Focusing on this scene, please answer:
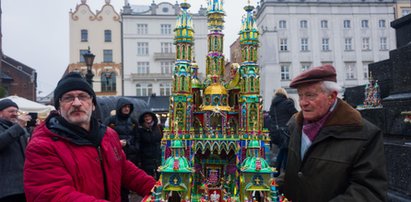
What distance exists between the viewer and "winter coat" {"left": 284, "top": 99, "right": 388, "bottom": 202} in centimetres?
209

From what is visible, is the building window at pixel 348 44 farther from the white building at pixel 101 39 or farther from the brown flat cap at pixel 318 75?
the brown flat cap at pixel 318 75

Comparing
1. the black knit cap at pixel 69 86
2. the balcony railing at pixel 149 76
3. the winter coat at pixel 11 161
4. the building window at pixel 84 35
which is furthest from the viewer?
the balcony railing at pixel 149 76

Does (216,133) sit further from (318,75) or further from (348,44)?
(348,44)

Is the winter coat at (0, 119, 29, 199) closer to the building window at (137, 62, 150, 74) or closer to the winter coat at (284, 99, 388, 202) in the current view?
the winter coat at (284, 99, 388, 202)

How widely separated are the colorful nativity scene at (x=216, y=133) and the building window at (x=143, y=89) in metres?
37.0

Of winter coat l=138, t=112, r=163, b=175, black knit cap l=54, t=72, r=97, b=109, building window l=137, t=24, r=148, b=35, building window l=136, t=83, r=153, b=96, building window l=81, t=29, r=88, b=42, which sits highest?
building window l=137, t=24, r=148, b=35

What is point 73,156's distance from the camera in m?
2.34

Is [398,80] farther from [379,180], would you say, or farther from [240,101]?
[379,180]

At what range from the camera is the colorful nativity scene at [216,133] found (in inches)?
122

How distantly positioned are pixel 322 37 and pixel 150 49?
2165cm

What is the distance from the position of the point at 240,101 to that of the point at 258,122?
0.31 m

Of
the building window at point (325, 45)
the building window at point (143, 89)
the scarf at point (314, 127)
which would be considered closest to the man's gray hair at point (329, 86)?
the scarf at point (314, 127)

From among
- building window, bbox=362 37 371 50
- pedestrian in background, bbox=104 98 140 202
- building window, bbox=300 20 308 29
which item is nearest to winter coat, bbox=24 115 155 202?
pedestrian in background, bbox=104 98 140 202

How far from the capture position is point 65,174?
2.22m
